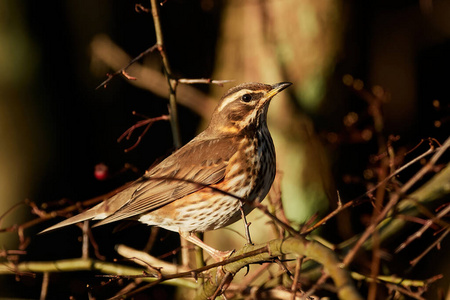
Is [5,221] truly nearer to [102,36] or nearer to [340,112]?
[102,36]

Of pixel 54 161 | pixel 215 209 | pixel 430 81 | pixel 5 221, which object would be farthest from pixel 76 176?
pixel 430 81

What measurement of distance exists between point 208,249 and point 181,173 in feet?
1.88

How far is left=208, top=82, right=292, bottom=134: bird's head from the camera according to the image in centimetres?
418

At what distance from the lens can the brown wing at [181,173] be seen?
4.05 meters

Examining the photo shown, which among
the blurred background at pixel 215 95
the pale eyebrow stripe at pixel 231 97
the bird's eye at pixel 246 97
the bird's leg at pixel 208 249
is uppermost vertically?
the blurred background at pixel 215 95

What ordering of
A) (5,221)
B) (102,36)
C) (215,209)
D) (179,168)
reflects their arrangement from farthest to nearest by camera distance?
(102,36) < (5,221) < (179,168) < (215,209)

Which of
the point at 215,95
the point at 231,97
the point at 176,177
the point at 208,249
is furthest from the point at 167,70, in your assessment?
the point at 215,95

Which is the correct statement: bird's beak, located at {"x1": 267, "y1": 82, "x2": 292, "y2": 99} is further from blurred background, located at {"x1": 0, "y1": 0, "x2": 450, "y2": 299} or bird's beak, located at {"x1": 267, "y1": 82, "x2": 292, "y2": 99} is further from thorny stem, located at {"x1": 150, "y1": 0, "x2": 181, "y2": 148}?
blurred background, located at {"x1": 0, "y1": 0, "x2": 450, "y2": 299}

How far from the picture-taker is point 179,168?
419cm

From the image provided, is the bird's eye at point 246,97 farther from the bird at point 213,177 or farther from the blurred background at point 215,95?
the blurred background at point 215,95

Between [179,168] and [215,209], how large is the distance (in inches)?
19.7

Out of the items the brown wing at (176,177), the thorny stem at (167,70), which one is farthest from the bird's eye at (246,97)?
the thorny stem at (167,70)

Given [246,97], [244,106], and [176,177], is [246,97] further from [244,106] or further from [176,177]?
[176,177]

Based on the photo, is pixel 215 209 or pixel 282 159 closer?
pixel 215 209
